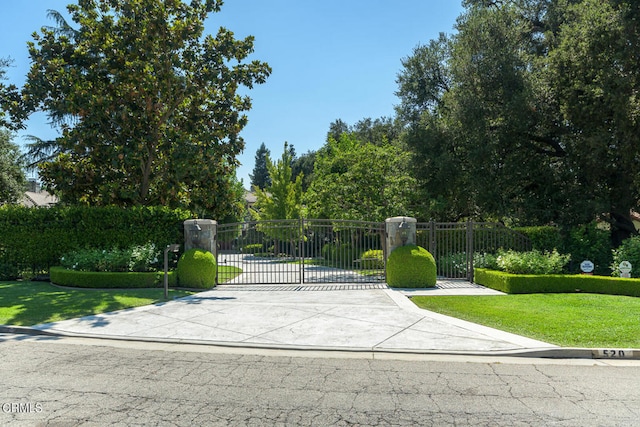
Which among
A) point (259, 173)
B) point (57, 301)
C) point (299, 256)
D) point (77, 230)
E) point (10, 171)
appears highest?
point (259, 173)

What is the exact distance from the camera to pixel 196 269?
46.3 ft

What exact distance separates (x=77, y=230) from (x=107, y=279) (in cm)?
337

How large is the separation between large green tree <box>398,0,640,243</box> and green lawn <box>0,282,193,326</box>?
44.7ft

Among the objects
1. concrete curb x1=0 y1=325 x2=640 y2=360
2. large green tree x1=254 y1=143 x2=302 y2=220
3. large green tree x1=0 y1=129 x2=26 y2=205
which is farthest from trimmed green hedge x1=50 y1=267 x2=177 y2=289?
large green tree x1=254 y1=143 x2=302 y2=220

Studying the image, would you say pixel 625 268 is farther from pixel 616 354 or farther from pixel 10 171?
pixel 10 171

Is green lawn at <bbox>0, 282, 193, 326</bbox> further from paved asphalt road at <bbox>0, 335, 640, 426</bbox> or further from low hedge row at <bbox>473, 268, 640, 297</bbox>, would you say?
low hedge row at <bbox>473, 268, 640, 297</bbox>

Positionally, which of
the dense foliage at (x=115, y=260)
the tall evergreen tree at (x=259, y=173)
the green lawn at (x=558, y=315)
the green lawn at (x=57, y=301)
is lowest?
the green lawn at (x=558, y=315)

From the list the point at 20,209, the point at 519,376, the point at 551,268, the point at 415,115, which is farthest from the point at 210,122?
the point at 519,376

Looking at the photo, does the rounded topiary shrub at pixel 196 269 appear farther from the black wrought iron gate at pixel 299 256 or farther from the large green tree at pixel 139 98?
the large green tree at pixel 139 98

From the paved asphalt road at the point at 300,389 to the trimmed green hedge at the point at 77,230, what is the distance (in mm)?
8617

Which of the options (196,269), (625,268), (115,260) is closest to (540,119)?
(625,268)

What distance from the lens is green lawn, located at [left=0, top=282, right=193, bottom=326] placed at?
9320 millimetres

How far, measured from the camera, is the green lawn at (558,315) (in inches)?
293

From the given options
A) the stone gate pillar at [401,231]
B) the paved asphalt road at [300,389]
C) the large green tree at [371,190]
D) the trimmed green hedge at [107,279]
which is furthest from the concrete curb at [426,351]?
the large green tree at [371,190]
